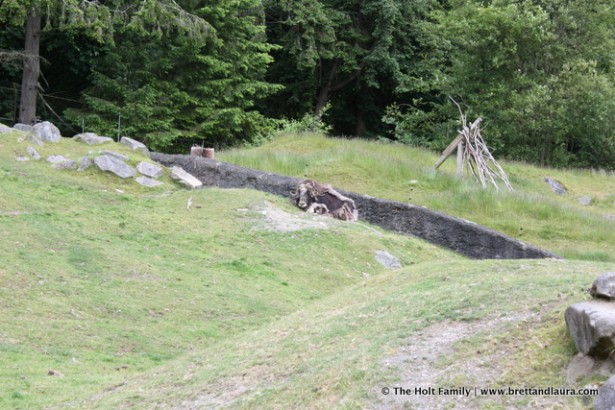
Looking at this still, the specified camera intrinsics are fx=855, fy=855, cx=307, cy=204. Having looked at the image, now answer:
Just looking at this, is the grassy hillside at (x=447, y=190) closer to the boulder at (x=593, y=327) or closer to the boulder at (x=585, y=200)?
the boulder at (x=585, y=200)

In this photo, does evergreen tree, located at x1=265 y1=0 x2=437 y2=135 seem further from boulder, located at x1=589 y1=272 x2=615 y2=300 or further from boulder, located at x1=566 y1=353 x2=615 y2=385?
boulder, located at x1=566 y1=353 x2=615 y2=385

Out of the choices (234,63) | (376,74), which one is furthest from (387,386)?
(376,74)

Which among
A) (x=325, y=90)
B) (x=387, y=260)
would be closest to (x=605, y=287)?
(x=387, y=260)

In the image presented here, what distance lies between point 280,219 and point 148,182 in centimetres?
397

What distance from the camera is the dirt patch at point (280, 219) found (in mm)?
16438

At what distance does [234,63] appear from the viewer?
3328 centimetres

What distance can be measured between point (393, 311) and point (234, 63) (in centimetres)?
2658

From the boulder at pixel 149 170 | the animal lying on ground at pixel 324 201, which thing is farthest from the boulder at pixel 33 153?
the animal lying on ground at pixel 324 201

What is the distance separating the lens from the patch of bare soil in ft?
17.7

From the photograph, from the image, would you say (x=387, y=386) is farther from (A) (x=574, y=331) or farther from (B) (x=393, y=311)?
(B) (x=393, y=311)

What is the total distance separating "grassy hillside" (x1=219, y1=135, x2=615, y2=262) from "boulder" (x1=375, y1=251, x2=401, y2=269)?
4.58 meters

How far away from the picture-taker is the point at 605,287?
5895 mm

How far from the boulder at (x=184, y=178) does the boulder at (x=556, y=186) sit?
1202 cm

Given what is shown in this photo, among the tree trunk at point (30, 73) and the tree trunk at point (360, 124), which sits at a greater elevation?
the tree trunk at point (30, 73)
